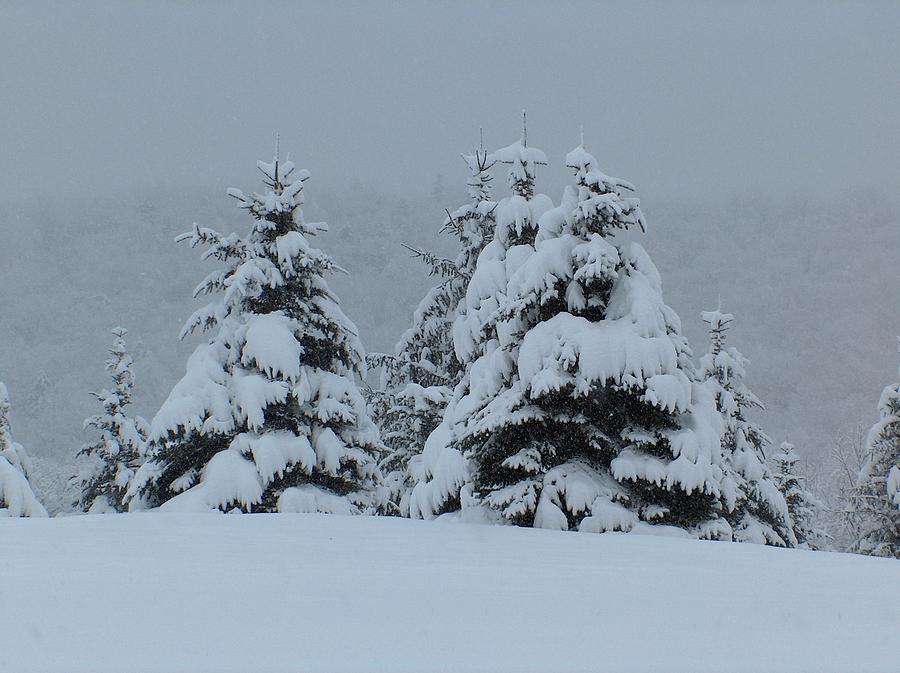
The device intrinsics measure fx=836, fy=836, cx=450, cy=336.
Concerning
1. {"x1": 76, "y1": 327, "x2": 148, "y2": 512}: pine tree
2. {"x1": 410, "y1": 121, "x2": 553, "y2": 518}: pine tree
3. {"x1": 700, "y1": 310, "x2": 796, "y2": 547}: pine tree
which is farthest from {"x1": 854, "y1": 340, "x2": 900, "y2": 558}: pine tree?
{"x1": 76, "y1": 327, "x2": 148, "y2": 512}: pine tree

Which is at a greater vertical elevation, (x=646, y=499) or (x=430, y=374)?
(x=430, y=374)

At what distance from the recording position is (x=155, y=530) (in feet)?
27.1

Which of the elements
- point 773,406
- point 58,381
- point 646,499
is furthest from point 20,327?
point 646,499

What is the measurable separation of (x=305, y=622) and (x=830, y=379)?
523ft

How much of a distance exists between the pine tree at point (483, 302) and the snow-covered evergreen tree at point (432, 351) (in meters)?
3.25

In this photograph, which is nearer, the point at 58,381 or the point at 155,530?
the point at 155,530

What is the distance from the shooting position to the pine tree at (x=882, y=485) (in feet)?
78.6

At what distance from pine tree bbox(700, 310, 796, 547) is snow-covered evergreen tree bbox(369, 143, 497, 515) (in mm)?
6524

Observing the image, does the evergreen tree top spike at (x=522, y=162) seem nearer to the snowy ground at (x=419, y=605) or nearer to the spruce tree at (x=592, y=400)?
the spruce tree at (x=592, y=400)

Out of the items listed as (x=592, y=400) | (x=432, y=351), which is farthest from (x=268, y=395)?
(x=432, y=351)

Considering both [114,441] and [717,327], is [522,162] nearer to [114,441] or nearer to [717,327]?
[717,327]

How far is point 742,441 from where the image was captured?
21.5 metres

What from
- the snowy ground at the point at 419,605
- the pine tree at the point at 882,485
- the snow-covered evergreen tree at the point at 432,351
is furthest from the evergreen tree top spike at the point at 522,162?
the pine tree at the point at 882,485

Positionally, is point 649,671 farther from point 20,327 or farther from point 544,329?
point 20,327
